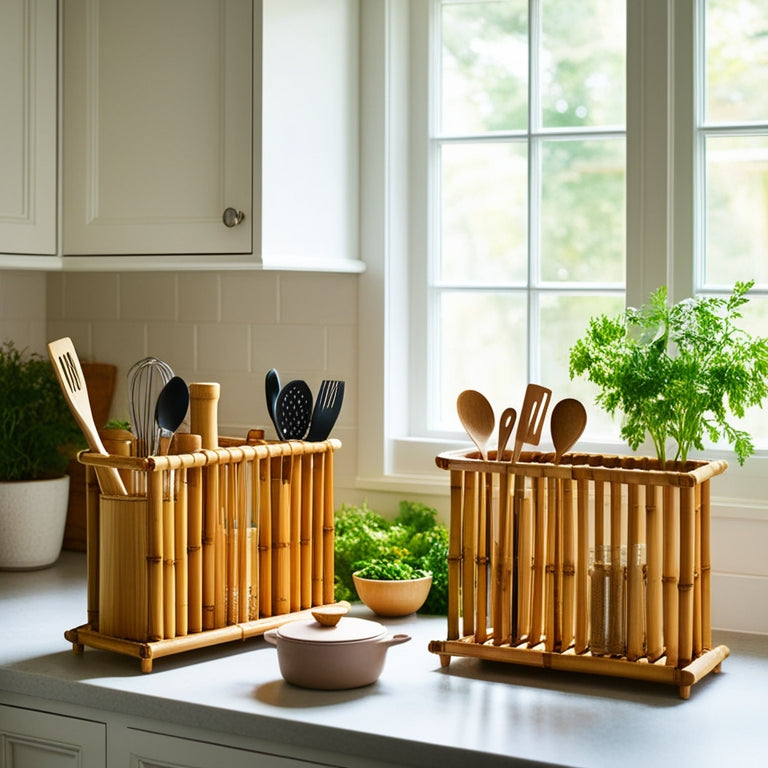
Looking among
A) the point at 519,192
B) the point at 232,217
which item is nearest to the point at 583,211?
the point at 519,192

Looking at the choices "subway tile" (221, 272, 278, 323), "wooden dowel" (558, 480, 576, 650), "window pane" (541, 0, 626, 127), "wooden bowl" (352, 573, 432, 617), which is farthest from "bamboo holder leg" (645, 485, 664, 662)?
"subway tile" (221, 272, 278, 323)

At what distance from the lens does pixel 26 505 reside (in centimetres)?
238

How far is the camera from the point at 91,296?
105 inches

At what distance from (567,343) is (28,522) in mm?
1132

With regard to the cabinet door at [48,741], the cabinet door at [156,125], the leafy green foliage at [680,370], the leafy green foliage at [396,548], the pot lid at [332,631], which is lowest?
the cabinet door at [48,741]

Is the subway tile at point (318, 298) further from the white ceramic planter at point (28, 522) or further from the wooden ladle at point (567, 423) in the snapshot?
the wooden ladle at point (567, 423)

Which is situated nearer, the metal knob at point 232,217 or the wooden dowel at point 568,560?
the wooden dowel at point 568,560

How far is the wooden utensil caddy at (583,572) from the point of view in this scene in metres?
1.64

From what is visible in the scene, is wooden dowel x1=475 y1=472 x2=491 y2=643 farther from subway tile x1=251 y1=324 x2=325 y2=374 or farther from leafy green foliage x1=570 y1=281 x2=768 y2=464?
subway tile x1=251 y1=324 x2=325 y2=374

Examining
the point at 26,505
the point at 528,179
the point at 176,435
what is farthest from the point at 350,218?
the point at 26,505

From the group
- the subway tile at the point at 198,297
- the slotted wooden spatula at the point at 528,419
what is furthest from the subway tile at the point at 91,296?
the slotted wooden spatula at the point at 528,419

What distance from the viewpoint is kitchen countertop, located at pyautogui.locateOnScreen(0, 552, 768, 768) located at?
1442mm

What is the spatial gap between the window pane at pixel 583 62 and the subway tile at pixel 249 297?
0.66m

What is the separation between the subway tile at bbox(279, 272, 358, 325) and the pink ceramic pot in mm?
857
